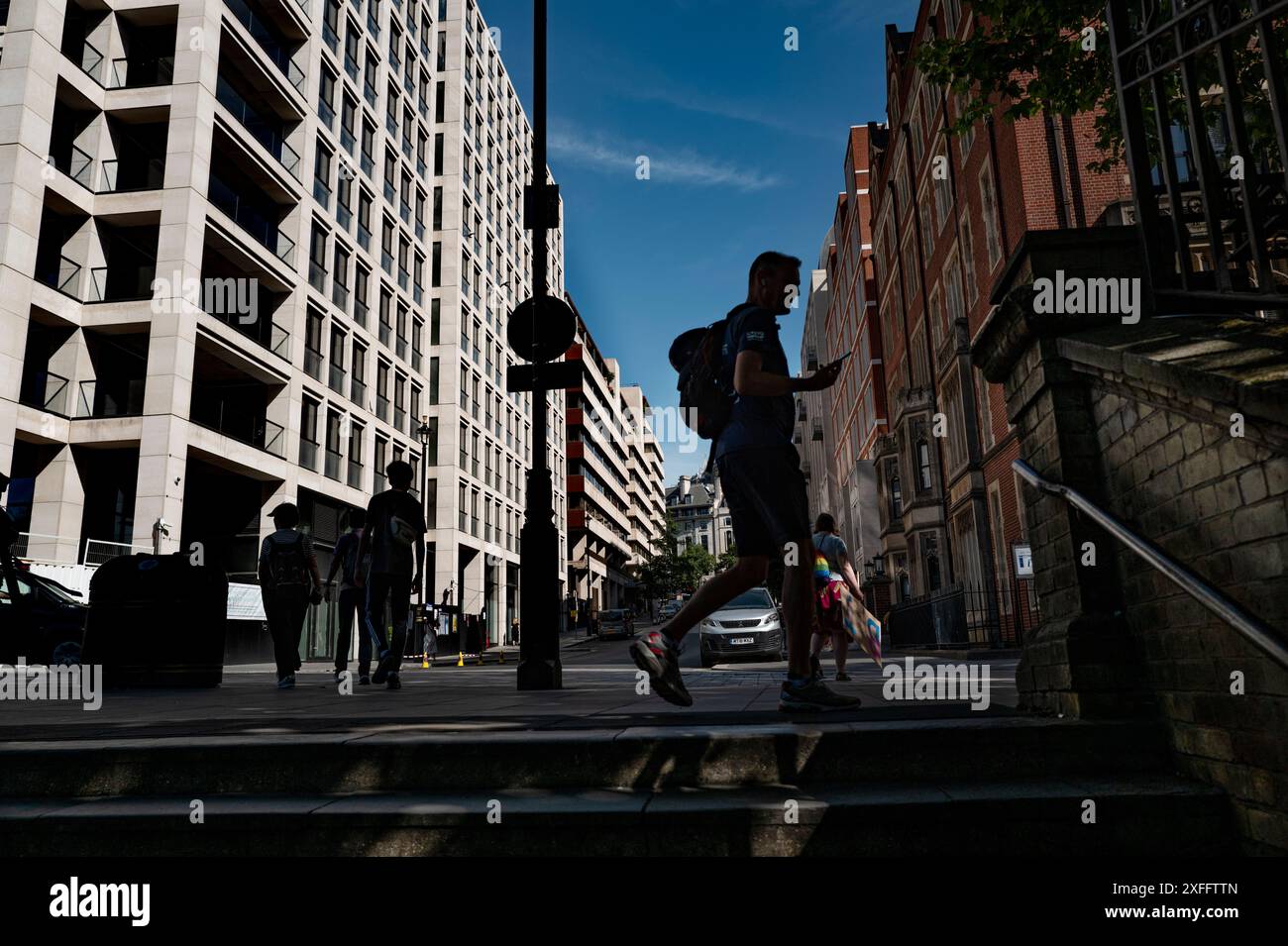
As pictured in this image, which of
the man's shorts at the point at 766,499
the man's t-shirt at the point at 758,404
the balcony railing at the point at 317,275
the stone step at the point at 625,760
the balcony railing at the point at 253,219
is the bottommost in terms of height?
the stone step at the point at 625,760

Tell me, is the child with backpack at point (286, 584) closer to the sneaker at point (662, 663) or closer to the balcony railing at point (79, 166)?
the sneaker at point (662, 663)

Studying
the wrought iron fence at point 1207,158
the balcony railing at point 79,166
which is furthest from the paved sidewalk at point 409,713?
the balcony railing at point 79,166

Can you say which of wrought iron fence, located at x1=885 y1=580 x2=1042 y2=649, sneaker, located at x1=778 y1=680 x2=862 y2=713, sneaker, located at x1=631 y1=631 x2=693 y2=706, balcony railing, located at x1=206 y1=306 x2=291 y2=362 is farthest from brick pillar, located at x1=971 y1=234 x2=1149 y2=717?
balcony railing, located at x1=206 y1=306 x2=291 y2=362

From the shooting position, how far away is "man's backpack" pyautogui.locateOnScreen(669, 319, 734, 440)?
4199mm

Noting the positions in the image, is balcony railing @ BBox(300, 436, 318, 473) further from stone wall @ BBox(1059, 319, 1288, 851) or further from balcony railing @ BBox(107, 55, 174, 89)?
stone wall @ BBox(1059, 319, 1288, 851)

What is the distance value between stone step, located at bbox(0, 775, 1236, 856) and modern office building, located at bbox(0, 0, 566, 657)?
1764cm

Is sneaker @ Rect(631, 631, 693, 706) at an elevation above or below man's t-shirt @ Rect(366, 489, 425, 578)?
below

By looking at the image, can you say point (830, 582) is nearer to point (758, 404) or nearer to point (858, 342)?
point (758, 404)

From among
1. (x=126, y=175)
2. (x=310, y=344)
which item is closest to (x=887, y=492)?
(x=310, y=344)

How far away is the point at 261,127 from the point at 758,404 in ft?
85.2

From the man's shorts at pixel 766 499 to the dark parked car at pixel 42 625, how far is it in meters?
10.9

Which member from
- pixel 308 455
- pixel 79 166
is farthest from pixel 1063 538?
pixel 308 455

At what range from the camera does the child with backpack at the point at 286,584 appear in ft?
25.8
